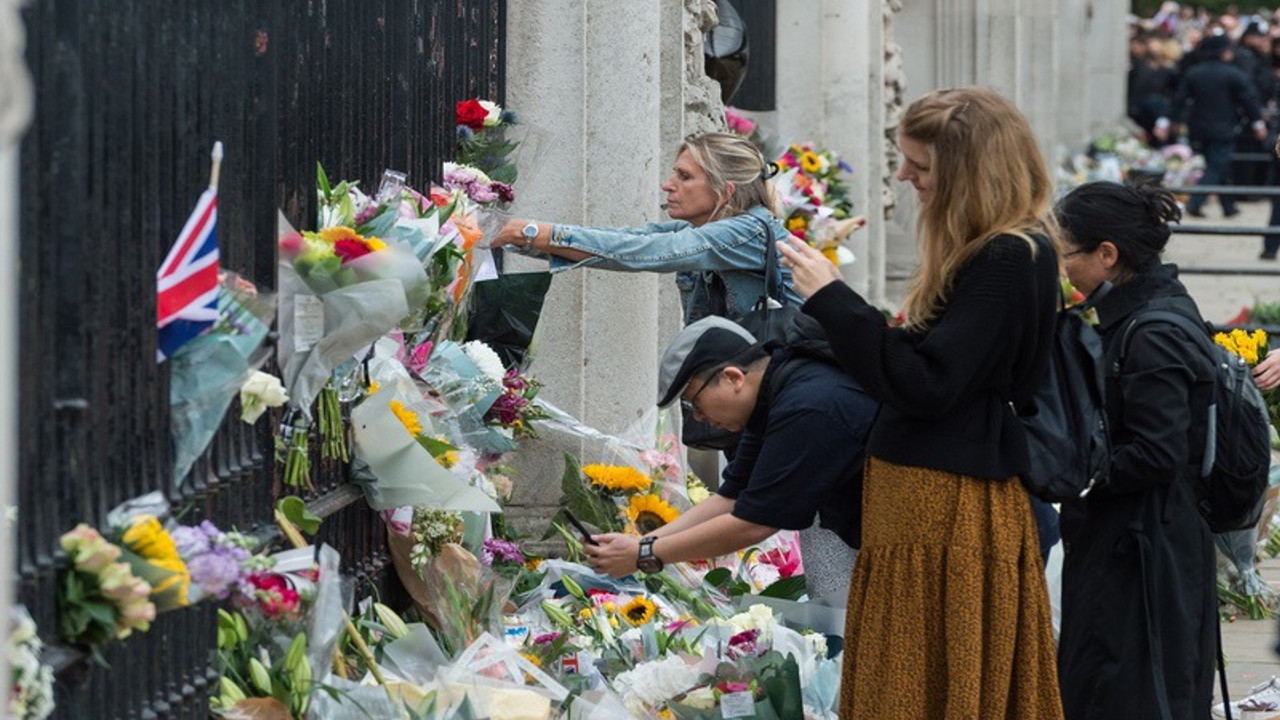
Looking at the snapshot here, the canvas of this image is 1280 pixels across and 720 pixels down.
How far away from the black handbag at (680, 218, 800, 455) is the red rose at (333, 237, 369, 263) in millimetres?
1332

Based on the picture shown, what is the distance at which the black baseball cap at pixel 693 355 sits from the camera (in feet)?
16.3

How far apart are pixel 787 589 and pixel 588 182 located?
69.0 inches

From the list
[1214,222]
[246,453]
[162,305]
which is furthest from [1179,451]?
[1214,222]

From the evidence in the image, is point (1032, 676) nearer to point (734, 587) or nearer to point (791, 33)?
point (734, 587)

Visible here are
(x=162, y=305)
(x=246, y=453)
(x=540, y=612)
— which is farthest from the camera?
(x=540, y=612)

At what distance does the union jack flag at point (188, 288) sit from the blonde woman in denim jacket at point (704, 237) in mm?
2648

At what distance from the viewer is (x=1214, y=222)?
1021 inches

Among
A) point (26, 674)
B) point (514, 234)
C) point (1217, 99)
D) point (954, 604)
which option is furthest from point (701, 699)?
point (1217, 99)

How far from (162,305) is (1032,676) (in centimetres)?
186

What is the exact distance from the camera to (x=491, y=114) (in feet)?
21.6

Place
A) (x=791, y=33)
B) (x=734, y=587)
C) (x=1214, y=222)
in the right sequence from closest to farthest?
(x=734, y=587) → (x=791, y=33) → (x=1214, y=222)

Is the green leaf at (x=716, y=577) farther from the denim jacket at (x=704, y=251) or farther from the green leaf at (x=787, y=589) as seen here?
the denim jacket at (x=704, y=251)

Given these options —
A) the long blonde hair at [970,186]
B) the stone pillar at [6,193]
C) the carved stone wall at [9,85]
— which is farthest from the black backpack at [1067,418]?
the carved stone wall at [9,85]

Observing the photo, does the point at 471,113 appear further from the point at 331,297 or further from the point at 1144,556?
the point at 1144,556
